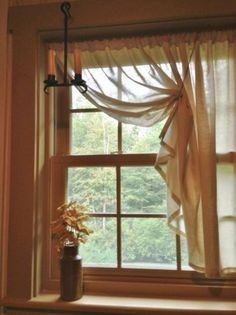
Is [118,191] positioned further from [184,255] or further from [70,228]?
[184,255]

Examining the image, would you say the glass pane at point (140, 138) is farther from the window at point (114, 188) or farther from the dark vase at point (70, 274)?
the dark vase at point (70, 274)

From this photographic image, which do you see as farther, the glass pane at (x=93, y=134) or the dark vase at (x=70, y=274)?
the glass pane at (x=93, y=134)

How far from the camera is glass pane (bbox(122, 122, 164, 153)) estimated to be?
162 cm

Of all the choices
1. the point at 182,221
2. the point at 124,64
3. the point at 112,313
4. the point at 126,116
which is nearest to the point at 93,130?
the point at 126,116

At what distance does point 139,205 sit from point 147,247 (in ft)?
0.71

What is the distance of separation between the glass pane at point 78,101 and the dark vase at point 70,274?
75cm

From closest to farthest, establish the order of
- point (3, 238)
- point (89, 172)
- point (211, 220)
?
point (211, 220), point (3, 238), point (89, 172)

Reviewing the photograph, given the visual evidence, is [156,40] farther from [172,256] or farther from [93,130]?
[172,256]

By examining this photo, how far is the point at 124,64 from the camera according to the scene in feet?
5.29

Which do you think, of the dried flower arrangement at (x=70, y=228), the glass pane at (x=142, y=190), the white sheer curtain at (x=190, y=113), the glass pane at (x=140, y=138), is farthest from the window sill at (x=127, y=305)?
the glass pane at (x=140, y=138)

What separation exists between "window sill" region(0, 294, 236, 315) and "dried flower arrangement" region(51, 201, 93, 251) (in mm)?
258

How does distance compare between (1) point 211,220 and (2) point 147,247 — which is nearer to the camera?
(1) point 211,220

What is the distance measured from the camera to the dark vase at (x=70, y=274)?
1462 millimetres

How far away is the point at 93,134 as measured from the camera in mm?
1679
